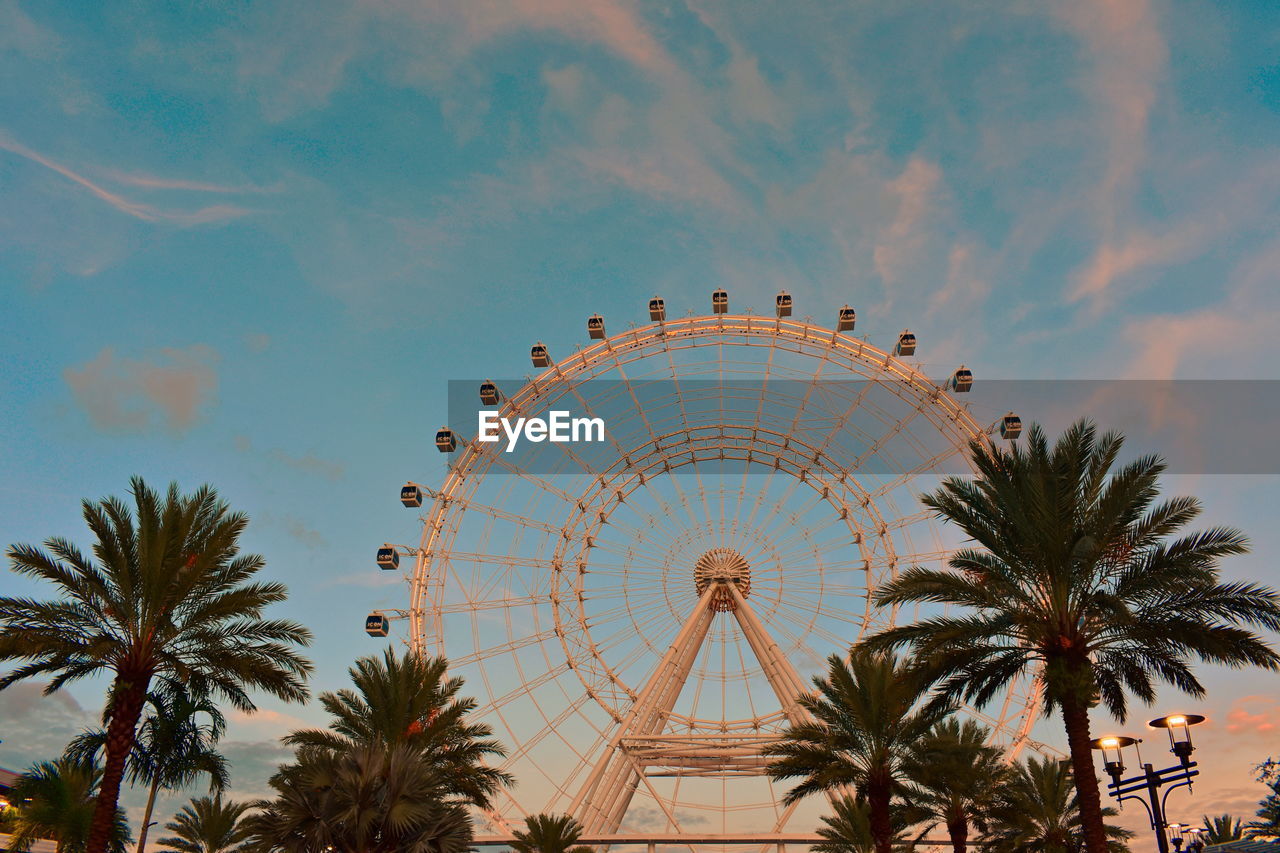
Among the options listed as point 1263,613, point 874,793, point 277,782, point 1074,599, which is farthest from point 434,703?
point 1263,613

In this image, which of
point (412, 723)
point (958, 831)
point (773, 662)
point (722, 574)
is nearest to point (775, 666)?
point (773, 662)

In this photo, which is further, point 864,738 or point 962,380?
point 962,380

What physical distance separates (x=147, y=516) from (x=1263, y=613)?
20238 millimetres

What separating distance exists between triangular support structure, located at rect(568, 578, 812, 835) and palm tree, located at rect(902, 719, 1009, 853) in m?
5.38

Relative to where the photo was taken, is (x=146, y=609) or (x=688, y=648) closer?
(x=146, y=609)

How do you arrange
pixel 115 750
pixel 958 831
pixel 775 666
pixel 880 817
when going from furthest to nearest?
pixel 775 666, pixel 958 831, pixel 880 817, pixel 115 750

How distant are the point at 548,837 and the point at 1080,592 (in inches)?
657

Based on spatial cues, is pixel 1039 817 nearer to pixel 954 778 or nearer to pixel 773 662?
pixel 954 778

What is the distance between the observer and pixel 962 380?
38062mm

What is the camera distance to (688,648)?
35.9 meters

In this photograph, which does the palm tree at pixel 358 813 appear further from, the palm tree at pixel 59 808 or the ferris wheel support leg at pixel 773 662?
the ferris wheel support leg at pixel 773 662

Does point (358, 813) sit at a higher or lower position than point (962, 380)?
lower

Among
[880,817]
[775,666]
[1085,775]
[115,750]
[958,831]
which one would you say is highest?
[775,666]

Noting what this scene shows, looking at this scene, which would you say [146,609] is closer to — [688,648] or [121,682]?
[121,682]
